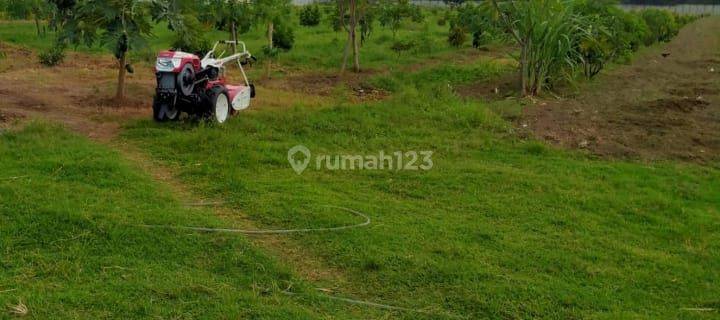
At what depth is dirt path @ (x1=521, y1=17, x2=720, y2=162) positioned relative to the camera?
7.64 meters

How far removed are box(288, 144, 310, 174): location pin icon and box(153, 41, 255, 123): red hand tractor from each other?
3.56 ft

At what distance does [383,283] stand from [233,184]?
2067mm

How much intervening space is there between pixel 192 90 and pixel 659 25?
17.1 m

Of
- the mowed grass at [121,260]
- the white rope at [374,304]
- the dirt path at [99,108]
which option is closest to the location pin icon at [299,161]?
the dirt path at [99,108]

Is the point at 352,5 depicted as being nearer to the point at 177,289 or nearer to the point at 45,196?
the point at 45,196

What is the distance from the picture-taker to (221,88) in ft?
25.3

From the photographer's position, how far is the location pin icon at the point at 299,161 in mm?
6577

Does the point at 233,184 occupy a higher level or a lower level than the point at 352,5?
lower

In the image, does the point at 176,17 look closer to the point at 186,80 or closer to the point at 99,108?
the point at 186,80

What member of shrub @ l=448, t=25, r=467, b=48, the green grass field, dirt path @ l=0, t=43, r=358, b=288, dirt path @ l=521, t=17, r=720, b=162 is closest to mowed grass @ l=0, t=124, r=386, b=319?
the green grass field

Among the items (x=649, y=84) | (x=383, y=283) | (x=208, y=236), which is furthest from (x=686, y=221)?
(x=649, y=84)

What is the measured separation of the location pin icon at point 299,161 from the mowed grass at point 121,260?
4.15 ft

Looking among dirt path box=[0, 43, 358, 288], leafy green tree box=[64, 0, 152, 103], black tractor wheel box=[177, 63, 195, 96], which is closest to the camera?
dirt path box=[0, 43, 358, 288]

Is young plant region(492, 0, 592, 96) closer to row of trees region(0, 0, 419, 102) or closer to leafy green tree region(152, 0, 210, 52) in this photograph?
row of trees region(0, 0, 419, 102)
